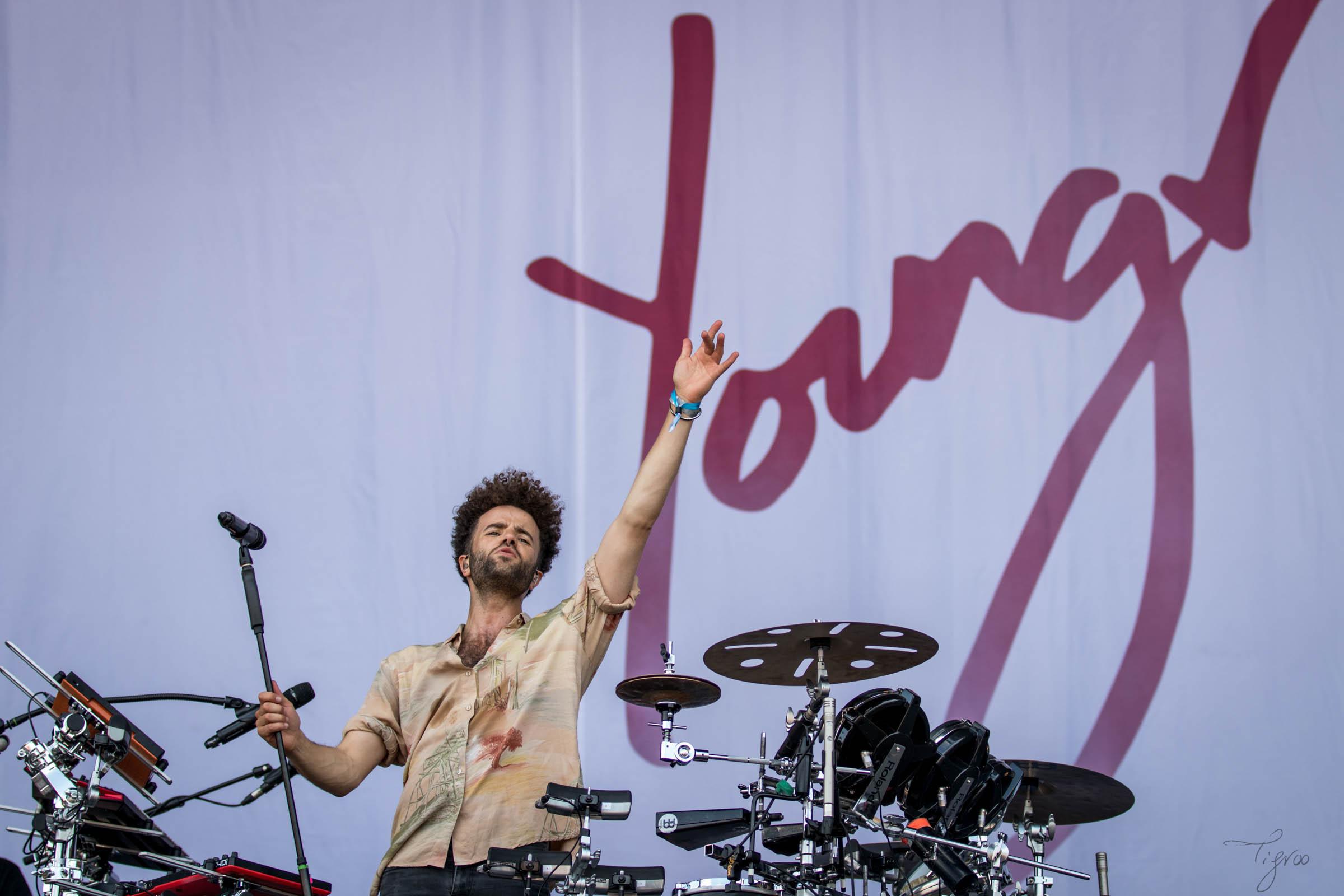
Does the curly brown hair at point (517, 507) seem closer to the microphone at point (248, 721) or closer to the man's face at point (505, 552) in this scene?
the man's face at point (505, 552)

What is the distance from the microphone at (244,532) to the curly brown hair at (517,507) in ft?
3.00

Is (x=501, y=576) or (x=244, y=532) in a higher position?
(x=244, y=532)

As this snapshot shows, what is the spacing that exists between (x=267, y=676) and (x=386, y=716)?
0.65m

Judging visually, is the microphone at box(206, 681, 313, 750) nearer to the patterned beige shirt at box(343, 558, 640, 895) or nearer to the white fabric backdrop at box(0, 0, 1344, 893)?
the patterned beige shirt at box(343, 558, 640, 895)

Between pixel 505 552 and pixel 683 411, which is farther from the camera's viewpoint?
pixel 505 552

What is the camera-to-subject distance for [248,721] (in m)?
2.64

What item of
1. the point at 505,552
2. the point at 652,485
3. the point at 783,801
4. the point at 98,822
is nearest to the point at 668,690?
the point at 783,801

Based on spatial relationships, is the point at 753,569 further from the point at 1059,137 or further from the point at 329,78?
the point at 329,78

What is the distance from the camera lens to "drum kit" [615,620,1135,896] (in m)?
2.65

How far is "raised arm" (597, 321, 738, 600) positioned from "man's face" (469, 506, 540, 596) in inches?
11.1

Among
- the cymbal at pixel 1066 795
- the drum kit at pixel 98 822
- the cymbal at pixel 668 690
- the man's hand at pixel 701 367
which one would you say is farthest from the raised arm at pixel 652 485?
the cymbal at pixel 1066 795

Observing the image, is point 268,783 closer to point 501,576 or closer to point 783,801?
point 501,576

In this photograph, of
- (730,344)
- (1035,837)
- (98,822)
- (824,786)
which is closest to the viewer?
(98,822)

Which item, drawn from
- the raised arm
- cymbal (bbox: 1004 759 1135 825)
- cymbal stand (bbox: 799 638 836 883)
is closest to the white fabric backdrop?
cymbal (bbox: 1004 759 1135 825)
